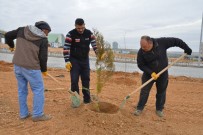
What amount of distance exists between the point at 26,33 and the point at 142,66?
245 cm

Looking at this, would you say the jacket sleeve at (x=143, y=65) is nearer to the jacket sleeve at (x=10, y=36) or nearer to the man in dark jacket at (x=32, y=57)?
the man in dark jacket at (x=32, y=57)

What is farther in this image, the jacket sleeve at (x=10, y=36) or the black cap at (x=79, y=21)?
the black cap at (x=79, y=21)

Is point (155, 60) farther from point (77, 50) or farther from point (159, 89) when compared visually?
point (77, 50)

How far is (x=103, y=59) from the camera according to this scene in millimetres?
5480

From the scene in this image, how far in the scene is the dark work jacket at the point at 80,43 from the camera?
580 cm

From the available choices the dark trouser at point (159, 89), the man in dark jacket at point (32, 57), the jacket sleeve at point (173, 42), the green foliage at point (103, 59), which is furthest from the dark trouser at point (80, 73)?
the jacket sleeve at point (173, 42)

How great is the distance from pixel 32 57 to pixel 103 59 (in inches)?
55.2

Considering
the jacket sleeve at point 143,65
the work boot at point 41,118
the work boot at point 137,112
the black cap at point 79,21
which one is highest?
the black cap at point 79,21

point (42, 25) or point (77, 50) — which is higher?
point (42, 25)

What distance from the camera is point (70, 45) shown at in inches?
229

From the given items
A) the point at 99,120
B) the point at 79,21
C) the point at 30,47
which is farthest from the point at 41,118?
the point at 79,21

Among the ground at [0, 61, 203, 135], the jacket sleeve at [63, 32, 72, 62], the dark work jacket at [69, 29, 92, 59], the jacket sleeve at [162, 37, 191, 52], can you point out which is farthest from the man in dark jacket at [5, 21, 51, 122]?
the jacket sleeve at [162, 37, 191, 52]

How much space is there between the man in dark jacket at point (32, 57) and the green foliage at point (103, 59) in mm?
1016

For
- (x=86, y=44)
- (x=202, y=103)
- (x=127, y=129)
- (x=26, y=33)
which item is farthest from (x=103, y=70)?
(x=202, y=103)
